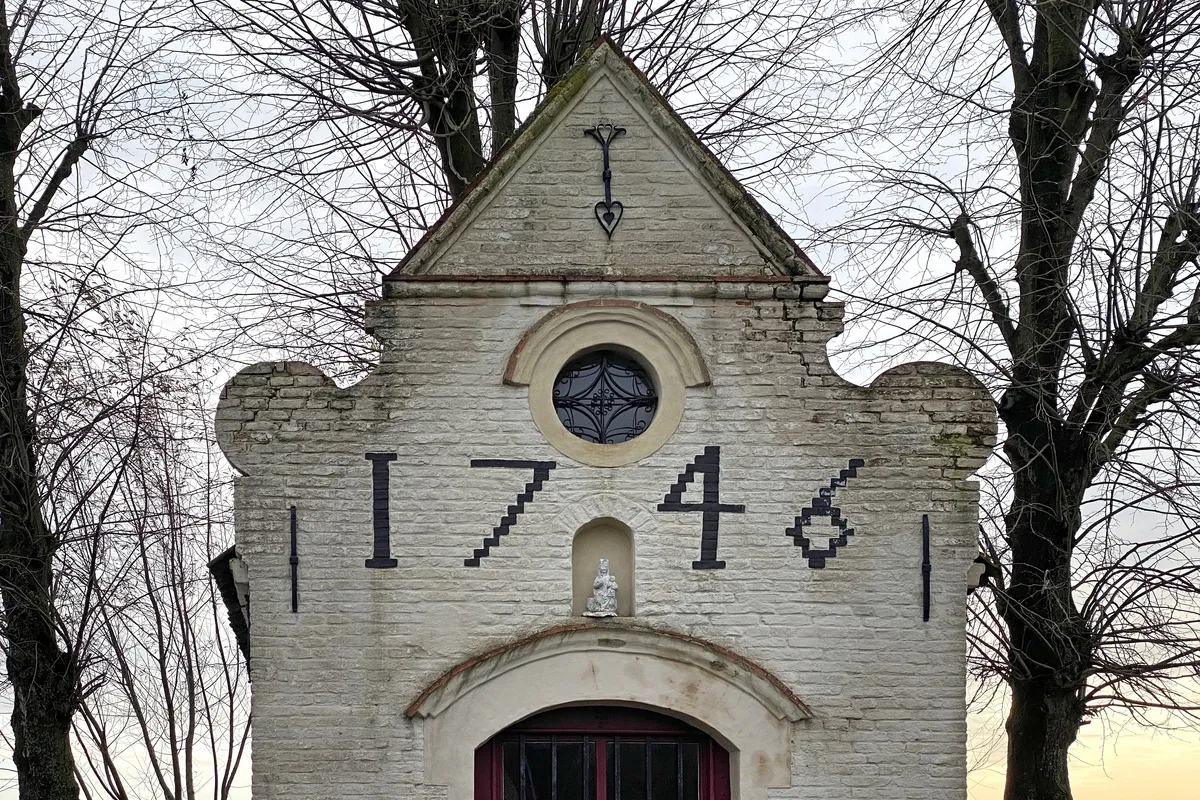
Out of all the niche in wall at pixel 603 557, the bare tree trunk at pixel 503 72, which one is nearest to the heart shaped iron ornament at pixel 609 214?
the niche in wall at pixel 603 557

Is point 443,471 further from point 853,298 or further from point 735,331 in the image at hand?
point 853,298

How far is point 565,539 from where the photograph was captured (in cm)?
1076

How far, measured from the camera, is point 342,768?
1056 centimetres

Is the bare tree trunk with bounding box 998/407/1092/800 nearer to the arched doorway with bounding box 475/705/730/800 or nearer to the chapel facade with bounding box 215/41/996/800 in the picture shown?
the chapel facade with bounding box 215/41/996/800

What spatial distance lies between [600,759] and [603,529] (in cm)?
161

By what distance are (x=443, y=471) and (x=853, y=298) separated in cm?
476

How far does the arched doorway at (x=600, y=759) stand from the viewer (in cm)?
1083

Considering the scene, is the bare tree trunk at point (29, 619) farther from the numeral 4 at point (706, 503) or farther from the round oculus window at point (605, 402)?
the numeral 4 at point (706, 503)

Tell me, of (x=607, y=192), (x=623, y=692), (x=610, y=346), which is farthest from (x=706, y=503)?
(x=607, y=192)

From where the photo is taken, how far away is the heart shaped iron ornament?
36.7ft

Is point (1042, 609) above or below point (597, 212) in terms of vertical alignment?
below

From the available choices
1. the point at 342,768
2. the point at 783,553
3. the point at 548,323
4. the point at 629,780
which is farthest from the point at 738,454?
the point at 342,768

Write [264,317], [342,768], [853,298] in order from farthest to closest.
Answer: [264,317]
[853,298]
[342,768]

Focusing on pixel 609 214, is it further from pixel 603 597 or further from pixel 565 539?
pixel 603 597
